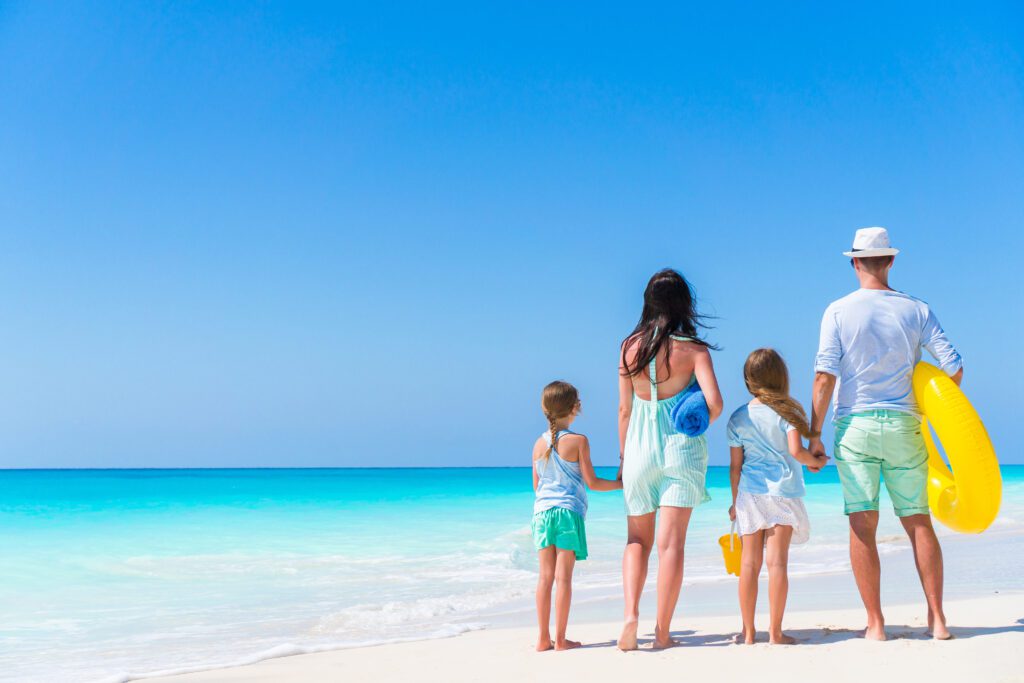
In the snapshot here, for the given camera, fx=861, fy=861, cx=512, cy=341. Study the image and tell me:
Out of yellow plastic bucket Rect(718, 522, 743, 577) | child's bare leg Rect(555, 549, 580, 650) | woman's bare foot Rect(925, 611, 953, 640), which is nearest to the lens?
woman's bare foot Rect(925, 611, 953, 640)

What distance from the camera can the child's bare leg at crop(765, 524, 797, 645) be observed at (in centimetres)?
378

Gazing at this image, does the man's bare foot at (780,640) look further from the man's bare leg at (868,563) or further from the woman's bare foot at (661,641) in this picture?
the woman's bare foot at (661,641)

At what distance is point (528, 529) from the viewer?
43.9 ft

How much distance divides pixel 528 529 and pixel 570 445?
31.3 feet

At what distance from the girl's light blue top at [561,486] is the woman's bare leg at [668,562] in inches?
18.1

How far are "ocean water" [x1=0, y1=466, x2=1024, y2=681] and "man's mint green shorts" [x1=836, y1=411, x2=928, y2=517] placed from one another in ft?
7.56

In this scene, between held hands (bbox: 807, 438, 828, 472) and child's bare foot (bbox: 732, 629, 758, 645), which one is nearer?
held hands (bbox: 807, 438, 828, 472)

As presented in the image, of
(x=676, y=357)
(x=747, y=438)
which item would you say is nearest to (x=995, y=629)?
(x=747, y=438)

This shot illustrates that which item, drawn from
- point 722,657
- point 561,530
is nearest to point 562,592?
point 561,530

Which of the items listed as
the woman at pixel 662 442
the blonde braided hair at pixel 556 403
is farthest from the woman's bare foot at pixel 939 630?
the blonde braided hair at pixel 556 403

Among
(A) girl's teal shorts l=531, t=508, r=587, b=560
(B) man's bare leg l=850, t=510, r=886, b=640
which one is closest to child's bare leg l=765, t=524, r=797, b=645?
(B) man's bare leg l=850, t=510, r=886, b=640

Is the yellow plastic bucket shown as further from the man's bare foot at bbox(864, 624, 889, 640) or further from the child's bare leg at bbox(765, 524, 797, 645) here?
the man's bare foot at bbox(864, 624, 889, 640)

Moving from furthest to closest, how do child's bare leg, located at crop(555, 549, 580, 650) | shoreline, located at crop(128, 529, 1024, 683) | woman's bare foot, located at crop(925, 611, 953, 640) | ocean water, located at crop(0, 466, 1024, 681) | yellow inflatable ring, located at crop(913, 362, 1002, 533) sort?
ocean water, located at crop(0, 466, 1024, 681) < shoreline, located at crop(128, 529, 1024, 683) < child's bare leg, located at crop(555, 549, 580, 650) < woman's bare foot, located at crop(925, 611, 953, 640) < yellow inflatable ring, located at crop(913, 362, 1002, 533)

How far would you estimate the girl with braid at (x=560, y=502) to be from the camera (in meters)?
4.12
